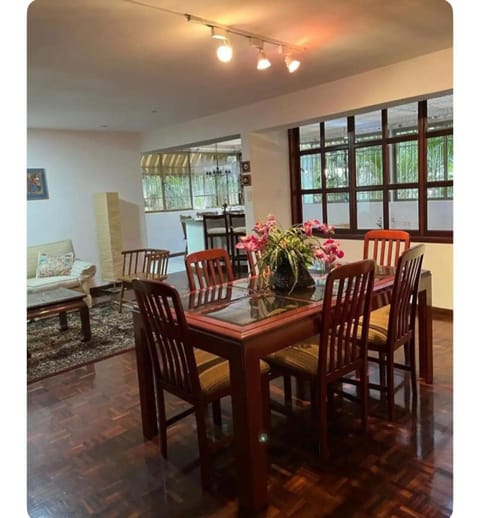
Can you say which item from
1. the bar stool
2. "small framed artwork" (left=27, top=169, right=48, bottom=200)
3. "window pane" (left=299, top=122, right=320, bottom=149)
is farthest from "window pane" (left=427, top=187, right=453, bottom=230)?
"small framed artwork" (left=27, top=169, right=48, bottom=200)

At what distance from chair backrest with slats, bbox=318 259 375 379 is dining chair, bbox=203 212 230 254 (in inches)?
196

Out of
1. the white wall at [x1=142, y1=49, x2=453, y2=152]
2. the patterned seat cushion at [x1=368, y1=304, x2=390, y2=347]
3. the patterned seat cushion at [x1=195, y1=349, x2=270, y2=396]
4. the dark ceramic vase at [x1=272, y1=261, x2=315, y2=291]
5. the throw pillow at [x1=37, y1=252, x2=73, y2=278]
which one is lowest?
the patterned seat cushion at [x1=195, y1=349, x2=270, y2=396]

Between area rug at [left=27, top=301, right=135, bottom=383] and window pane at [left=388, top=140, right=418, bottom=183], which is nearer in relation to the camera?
area rug at [left=27, top=301, right=135, bottom=383]

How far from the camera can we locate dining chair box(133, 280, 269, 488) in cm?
197

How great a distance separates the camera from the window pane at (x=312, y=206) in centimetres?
569

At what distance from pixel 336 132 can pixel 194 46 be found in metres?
2.60

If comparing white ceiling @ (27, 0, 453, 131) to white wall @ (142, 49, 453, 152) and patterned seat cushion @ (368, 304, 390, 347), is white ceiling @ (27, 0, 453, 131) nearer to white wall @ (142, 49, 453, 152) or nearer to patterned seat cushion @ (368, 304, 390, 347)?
white wall @ (142, 49, 453, 152)

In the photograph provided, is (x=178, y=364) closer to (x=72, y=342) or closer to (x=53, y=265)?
(x=72, y=342)

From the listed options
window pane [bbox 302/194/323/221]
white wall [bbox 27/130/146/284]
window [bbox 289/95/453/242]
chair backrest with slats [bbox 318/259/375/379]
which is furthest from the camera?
white wall [bbox 27/130/146/284]

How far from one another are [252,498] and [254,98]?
14.4ft

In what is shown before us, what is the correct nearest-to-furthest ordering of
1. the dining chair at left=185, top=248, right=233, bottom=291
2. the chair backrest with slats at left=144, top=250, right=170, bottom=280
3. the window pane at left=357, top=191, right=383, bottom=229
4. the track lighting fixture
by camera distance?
the track lighting fixture
the dining chair at left=185, top=248, right=233, bottom=291
the window pane at left=357, top=191, right=383, bottom=229
the chair backrest with slats at left=144, top=250, right=170, bottom=280

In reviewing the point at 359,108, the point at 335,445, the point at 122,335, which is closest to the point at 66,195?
the point at 122,335

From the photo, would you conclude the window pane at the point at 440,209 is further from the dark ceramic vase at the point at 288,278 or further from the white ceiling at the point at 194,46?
the dark ceramic vase at the point at 288,278

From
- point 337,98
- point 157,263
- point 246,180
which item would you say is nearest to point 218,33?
point 337,98
